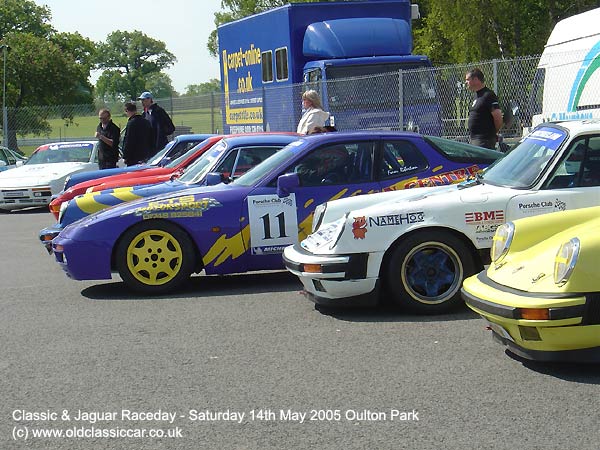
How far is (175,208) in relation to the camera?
316 inches

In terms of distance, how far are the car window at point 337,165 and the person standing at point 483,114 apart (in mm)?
2747

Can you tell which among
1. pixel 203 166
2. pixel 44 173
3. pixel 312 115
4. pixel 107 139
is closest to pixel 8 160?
pixel 44 173

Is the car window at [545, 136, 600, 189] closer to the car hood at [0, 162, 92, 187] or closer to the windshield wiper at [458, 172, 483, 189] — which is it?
the windshield wiper at [458, 172, 483, 189]

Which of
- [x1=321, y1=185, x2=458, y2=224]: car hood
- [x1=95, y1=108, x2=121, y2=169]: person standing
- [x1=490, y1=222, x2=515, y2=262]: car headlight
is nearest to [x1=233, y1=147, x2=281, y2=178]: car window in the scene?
[x1=321, y1=185, x2=458, y2=224]: car hood

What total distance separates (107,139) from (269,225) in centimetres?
835

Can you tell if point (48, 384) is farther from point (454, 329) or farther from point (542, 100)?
point (542, 100)

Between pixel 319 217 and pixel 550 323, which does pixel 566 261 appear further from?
pixel 319 217

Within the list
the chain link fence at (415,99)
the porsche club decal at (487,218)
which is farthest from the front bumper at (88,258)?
the chain link fence at (415,99)

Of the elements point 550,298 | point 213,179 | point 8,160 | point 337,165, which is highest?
point 337,165

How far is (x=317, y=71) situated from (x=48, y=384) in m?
12.8

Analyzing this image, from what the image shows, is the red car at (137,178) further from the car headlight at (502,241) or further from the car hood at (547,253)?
the car hood at (547,253)

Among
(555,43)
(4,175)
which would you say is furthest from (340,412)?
(4,175)

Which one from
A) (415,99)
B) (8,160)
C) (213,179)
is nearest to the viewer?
(213,179)

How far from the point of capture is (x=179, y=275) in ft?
26.5
